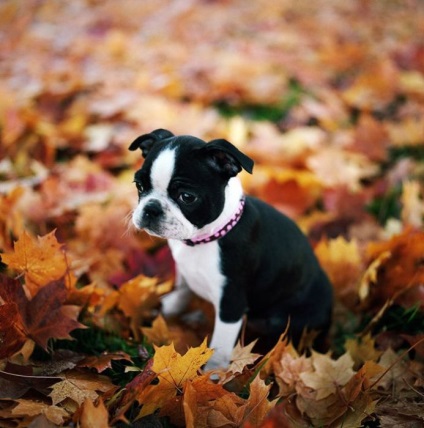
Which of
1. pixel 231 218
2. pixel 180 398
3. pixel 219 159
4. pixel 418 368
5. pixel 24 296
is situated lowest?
pixel 418 368

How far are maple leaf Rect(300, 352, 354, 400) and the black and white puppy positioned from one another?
23 cm

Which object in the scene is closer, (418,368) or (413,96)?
(418,368)

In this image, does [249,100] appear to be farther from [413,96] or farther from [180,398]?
[180,398]

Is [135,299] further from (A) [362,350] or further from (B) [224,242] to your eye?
(A) [362,350]

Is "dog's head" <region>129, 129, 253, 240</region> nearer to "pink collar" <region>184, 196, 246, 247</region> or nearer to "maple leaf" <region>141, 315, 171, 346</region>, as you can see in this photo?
"pink collar" <region>184, 196, 246, 247</region>

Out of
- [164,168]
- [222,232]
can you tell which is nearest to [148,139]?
[164,168]

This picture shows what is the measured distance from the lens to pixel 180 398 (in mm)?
1510

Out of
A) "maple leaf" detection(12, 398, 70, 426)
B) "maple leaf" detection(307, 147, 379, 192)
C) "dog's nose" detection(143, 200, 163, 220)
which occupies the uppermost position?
"dog's nose" detection(143, 200, 163, 220)

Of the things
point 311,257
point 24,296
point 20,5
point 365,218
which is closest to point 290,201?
point 365,218

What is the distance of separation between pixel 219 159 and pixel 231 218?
24 cm

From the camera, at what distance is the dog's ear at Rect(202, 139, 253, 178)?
60.4 inches

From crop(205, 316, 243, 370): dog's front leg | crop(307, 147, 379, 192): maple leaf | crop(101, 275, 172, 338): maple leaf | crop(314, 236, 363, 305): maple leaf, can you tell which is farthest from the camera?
crop(307, 147, 379, 192): maple leaf

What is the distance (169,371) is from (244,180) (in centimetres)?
163

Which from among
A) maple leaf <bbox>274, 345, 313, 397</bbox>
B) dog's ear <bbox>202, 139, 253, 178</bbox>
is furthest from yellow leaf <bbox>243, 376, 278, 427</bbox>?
dog's ear <bbox>202, 139, 253, 178</bbox>
